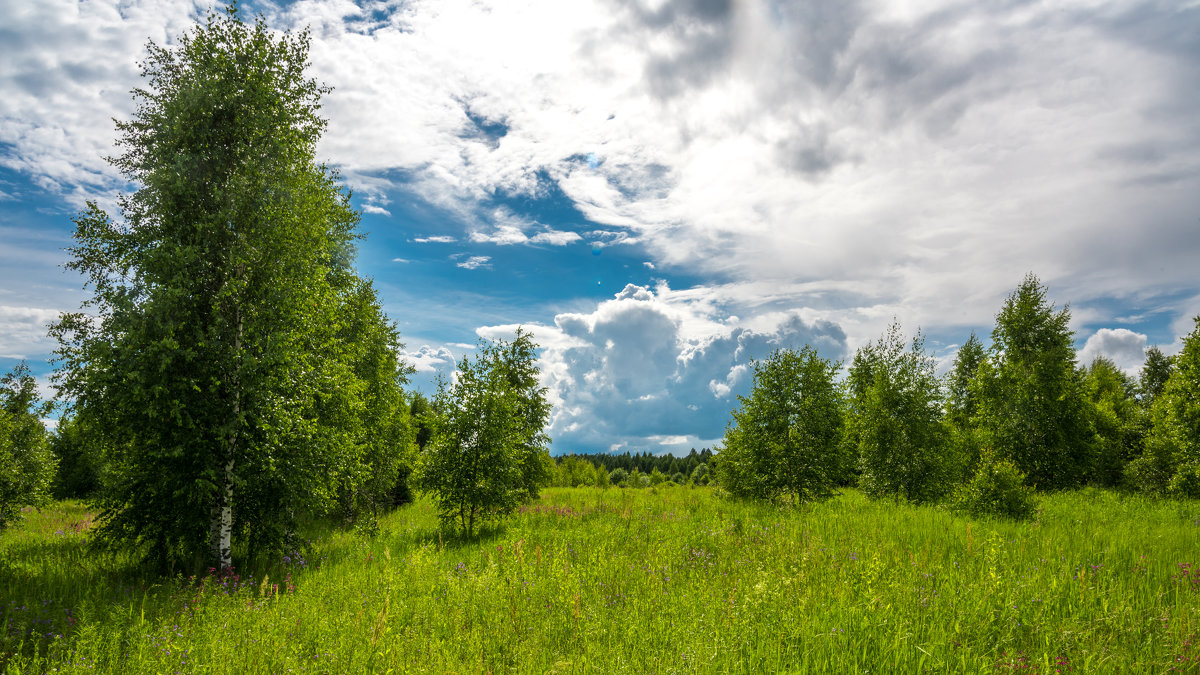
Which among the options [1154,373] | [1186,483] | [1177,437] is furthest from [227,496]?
[1154,373]

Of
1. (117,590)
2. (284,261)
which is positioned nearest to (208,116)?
(284,261)

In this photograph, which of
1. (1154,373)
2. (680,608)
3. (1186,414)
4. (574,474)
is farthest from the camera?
(574,474)

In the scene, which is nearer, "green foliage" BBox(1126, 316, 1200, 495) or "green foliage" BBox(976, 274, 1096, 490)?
"green foliage" BBox(1126, 316, 1200, 495)

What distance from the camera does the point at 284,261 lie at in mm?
11977

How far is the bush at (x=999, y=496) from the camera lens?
12.6 meters

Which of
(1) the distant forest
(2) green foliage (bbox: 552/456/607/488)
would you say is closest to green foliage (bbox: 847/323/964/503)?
(2) green foliage (bbox: 552/456/607/488)

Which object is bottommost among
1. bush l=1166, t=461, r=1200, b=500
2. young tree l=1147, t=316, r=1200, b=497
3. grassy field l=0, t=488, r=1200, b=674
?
bush l=1166, t=461, r=1200, b=500

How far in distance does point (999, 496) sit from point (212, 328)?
19298mm

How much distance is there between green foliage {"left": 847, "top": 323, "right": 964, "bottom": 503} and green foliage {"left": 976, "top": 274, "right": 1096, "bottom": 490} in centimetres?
1128

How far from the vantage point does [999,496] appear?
12633mm

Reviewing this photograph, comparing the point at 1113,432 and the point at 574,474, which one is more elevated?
the point at 1113,432

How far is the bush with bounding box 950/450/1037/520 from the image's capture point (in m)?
12.6

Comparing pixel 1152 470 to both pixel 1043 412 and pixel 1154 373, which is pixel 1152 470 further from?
pixel 1154 373

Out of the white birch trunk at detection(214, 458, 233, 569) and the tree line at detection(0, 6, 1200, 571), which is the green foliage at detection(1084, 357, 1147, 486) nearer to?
the tree line at detection(0, 6, 1200, 571)
